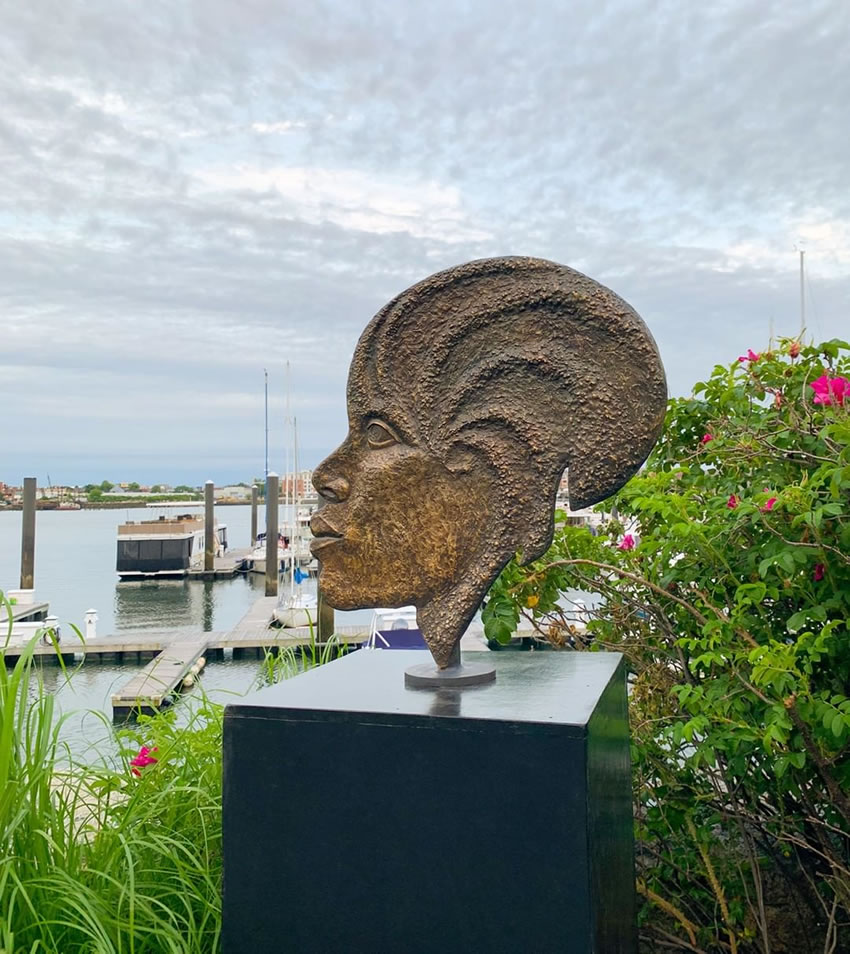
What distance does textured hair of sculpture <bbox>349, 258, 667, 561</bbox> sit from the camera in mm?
2316

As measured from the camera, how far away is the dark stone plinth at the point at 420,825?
76.6 inches

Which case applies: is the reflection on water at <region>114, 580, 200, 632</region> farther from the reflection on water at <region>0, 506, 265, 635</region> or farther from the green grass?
the green grass

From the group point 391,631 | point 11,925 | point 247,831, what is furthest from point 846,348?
point 391,631

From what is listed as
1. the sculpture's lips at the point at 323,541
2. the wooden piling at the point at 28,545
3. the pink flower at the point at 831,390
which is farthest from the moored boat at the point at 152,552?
the pink flower at the point at 831,390

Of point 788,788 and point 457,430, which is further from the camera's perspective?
point 788,788

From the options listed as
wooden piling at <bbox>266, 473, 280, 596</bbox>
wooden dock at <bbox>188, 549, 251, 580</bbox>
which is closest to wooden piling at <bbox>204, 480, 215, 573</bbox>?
wooden dock at <bbox>188, 549, 251, 580</bbox>

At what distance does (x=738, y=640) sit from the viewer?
2658 millimetres

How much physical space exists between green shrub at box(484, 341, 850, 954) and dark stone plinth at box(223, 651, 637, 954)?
0.54 metres

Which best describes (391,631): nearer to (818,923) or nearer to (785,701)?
(818,923)

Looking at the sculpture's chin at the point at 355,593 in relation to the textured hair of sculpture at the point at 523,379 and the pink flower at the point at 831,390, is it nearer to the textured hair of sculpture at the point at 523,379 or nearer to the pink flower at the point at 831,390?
the textured hair of sculpture at the point at 523,379

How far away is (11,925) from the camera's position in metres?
2.17

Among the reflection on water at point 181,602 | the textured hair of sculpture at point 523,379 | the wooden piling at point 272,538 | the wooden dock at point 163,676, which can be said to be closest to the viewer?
the textured hair of sculpture at point 523,379

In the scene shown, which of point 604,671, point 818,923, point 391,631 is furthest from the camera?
point 391,631

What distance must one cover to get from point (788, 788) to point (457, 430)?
153 cm
